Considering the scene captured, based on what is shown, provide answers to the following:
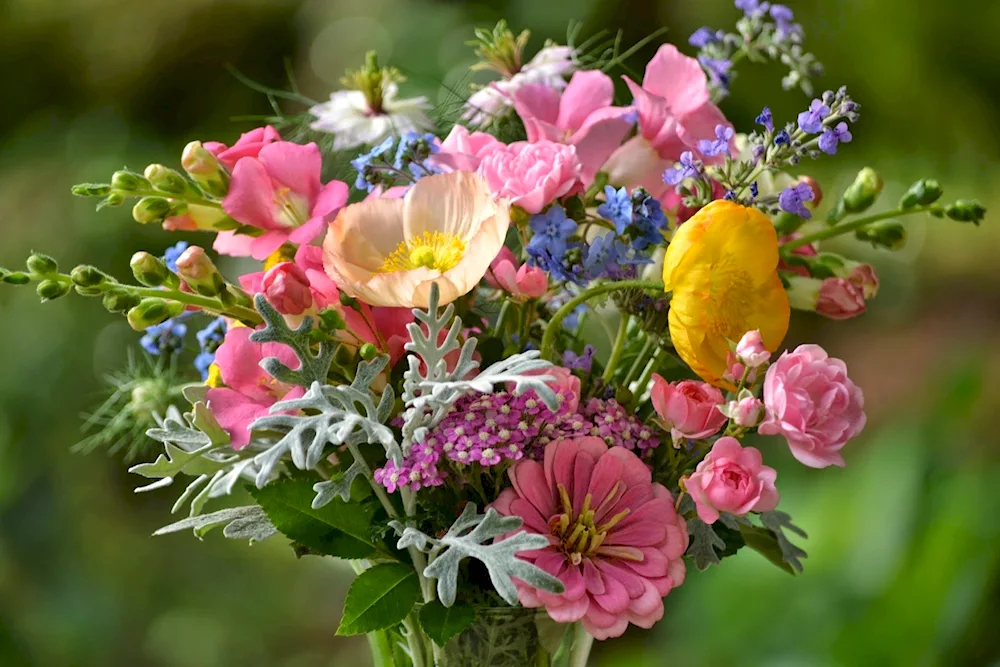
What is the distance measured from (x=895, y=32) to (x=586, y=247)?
1734mm

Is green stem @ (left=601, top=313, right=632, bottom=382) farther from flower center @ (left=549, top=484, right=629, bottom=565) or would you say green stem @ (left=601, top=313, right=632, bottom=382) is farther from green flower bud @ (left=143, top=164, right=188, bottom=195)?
green flower bud @ (left=143, top=164, right=188, bottom=195)

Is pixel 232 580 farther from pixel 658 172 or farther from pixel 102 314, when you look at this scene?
pixel 658 172

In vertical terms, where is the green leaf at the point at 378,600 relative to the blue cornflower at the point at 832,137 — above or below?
below

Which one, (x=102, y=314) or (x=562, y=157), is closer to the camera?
(x=562, y=157)

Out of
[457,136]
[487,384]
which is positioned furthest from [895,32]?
[487,384]

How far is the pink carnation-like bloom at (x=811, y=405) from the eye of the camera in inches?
18.6

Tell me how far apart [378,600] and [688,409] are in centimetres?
17

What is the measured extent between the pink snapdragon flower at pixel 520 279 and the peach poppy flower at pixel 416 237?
2 cm

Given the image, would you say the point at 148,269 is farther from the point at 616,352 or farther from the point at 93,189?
the point at 616,352

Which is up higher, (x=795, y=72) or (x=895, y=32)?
(x=795, y=72)

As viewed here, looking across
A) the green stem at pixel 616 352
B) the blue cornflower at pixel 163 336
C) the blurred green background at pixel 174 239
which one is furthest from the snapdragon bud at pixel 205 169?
the blurred green background at pixel 174 239

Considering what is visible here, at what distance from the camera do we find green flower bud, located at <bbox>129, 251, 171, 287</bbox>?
489mm

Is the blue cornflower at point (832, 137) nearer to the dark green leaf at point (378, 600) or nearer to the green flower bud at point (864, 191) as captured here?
the green flower bud at point (864, 191)

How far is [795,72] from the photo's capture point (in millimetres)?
653
